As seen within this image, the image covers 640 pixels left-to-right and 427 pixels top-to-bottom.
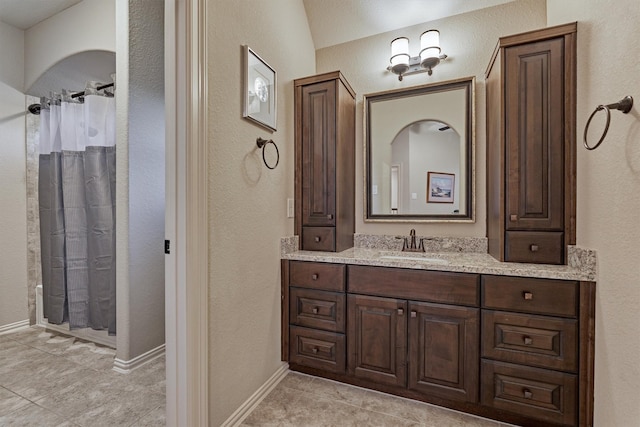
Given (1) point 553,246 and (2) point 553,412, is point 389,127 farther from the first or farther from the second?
(2) point 553,412

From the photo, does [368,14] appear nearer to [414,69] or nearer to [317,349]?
[414,69]

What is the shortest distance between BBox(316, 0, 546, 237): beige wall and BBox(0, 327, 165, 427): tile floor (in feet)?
6.08

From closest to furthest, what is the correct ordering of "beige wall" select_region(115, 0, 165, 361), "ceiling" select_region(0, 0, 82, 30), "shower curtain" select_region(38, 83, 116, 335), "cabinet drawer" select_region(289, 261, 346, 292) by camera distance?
1. "cabinet drawer" select_region(289, 261, 346, 292)
2. "beige wall" select_region(115, 0, 165, 361)
3. "shower curtain" select_region(38, 83, 116, 335)
4. "ceiling" select_region(0, 0, 82, 30)

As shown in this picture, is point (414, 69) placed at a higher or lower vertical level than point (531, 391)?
higher

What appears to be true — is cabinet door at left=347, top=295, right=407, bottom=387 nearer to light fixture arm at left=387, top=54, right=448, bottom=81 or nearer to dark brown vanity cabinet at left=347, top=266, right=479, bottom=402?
dark brown vanity cabinet at left=347, top=266, right=479, bottom=402

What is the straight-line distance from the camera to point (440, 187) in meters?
2.15

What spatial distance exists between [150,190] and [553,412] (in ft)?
9.24

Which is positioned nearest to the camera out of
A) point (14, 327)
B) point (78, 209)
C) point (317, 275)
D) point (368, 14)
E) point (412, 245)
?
point (317, 275)

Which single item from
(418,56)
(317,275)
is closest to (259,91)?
(317,275)

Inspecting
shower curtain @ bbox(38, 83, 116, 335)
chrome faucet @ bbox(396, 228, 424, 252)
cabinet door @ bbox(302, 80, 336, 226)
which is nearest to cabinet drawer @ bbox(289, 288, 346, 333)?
cabinet door @ bbox(302, 80, 336, 226)

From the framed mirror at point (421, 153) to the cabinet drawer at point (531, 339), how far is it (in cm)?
80

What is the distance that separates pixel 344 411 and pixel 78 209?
2.58 metres

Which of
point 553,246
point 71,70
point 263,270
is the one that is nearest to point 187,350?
point 263,270

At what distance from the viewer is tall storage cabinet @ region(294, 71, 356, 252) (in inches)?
79.0
